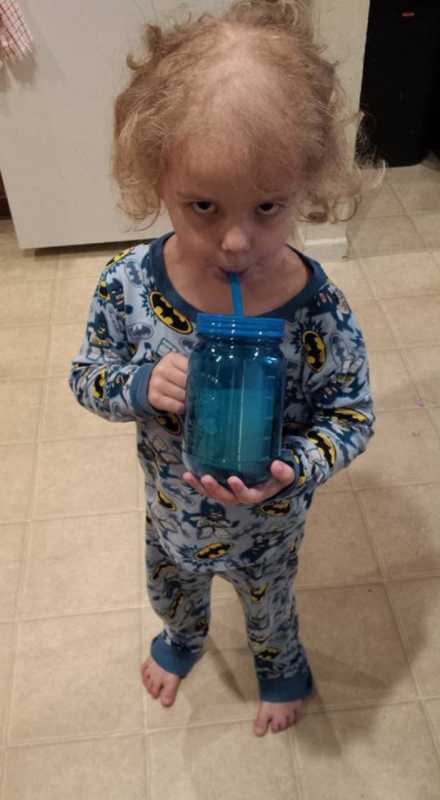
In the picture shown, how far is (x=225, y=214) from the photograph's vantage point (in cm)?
53

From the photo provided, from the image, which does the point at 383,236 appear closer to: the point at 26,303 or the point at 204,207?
the point at 26,303

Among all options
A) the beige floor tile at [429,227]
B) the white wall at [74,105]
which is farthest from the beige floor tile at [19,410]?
the beige floor tile at [429,227]

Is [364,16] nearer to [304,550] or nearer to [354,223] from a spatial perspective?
[354,223]

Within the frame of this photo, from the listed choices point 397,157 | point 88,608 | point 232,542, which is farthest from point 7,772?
point 397,157

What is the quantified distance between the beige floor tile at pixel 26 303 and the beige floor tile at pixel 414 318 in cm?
93

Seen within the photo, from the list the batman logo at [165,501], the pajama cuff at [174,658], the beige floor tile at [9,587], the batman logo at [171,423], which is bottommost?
the beige floor tile at [9,587]

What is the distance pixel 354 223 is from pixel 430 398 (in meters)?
0.79

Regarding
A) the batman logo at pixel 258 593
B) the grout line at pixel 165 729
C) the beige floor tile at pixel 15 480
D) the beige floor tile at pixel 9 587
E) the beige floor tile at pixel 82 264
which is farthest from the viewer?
the beige floor tile at pixel 82 264

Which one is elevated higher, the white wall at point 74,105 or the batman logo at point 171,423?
the batman logo at point 171,423

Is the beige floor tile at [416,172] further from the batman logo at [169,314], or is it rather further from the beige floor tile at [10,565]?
the batman logo at [169,314]

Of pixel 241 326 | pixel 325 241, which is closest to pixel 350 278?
pixel 325 241

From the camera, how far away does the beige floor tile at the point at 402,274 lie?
74.5 inches

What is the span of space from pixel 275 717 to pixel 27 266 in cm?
151

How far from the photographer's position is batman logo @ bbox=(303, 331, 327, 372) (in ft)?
2.09
